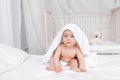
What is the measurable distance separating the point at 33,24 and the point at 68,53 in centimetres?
125

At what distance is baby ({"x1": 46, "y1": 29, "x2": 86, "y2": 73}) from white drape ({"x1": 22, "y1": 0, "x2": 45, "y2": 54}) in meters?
1.18

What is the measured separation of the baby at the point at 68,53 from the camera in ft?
4.31

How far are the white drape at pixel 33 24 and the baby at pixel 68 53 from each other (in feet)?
3.86

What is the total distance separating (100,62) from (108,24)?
1.73 m

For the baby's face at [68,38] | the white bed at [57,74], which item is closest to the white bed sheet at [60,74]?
the white bed at [57,74]

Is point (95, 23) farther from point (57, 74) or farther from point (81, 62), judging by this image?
point (57, 74)

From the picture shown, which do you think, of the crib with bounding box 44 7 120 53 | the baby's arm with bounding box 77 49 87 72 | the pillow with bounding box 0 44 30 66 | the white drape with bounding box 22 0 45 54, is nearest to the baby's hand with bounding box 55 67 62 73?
the baby's arm with bounding box 77 49 87 72

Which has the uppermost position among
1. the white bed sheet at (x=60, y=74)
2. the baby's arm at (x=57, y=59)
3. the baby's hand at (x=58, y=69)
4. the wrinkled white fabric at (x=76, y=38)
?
the wrinkled white fabric at (x=76, y=38)

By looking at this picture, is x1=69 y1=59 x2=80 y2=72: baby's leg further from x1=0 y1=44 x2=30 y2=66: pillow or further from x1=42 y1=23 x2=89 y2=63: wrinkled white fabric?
x1=0 y1=44 x2=30 y2=66: pillow

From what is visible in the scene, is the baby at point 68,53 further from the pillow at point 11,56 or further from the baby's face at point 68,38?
the pillow at point 11,56

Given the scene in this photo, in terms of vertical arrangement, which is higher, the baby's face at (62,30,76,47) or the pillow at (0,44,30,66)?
the baby's face at (62,30,76,47)

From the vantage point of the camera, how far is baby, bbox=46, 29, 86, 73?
131 centimetres

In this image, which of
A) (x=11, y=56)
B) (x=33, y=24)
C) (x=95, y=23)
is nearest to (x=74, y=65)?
(x=11, y=56)

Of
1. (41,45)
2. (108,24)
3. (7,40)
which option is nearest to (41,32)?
(41,45)
